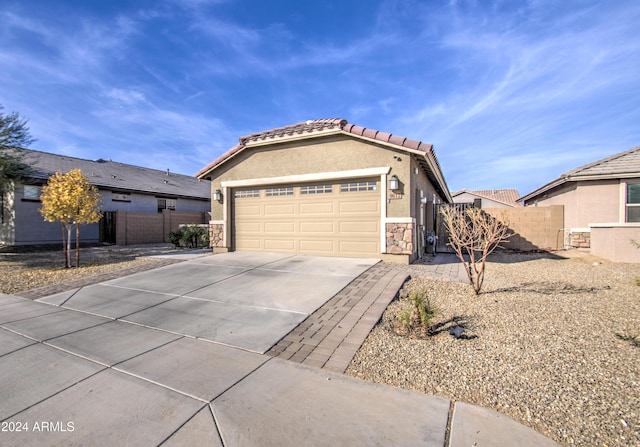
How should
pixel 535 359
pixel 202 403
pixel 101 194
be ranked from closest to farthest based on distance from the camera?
pixel 202 403 < pixel 535 359 < pixel 101 194

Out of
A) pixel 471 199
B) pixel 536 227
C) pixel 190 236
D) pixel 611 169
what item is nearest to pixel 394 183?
pixel 536 227

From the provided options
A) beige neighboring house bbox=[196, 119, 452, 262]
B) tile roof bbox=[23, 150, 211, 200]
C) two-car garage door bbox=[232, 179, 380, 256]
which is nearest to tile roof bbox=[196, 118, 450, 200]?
beige neighboring house bbox=[196, 119, 452, 262]

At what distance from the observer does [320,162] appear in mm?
9727

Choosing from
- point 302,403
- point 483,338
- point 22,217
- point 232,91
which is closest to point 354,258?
point 483,338

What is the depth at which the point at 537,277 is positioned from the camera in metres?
7.38

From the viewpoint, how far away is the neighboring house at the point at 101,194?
48.9ft

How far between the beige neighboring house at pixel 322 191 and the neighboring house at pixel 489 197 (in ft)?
89.9

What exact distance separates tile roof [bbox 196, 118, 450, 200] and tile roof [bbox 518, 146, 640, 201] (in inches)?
210

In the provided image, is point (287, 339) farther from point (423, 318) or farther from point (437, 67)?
point (437, 67)

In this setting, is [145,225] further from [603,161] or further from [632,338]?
[603,161]

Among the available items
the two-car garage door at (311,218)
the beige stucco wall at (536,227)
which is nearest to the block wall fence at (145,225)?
the two-car garage door at (311,218)

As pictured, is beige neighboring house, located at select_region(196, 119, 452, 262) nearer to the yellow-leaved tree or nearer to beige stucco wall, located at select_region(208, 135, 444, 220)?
beige stucco wall, located at select_region(208, 135, 444, 220)

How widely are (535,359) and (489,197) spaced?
3827 cm

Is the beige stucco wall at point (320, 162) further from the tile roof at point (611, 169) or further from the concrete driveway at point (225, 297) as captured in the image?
the tile roof at point (611, 169)
